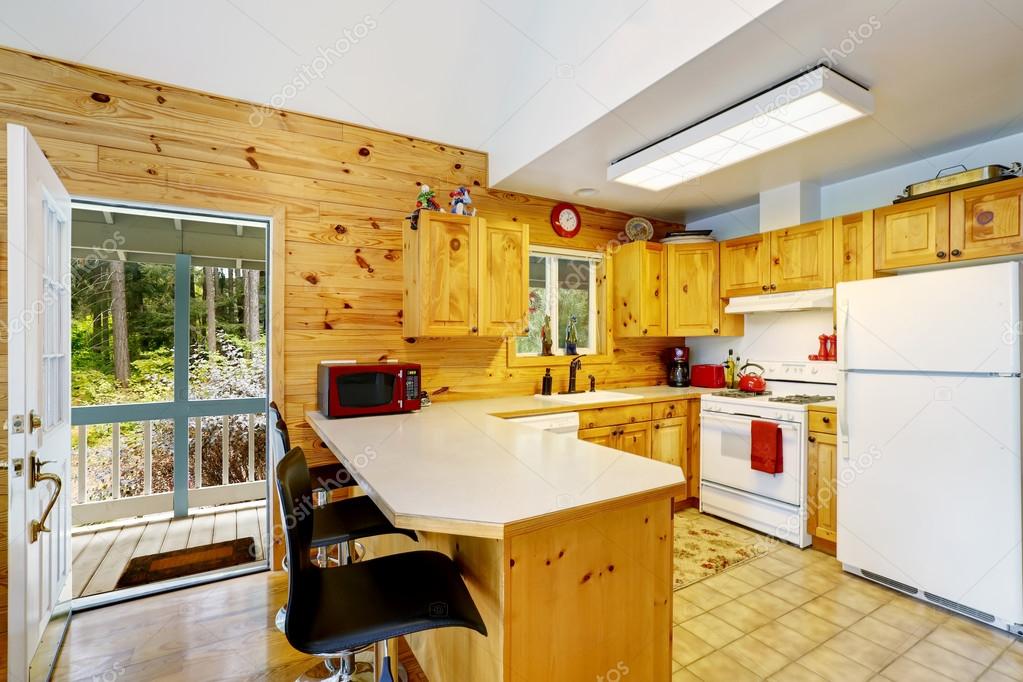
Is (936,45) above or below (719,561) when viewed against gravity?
above

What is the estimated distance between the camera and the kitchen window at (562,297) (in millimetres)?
3904

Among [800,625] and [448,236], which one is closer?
[800,625]

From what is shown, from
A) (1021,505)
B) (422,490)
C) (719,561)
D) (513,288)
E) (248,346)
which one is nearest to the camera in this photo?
(422,490)

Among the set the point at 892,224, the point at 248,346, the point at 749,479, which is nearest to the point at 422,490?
the point at 749,479

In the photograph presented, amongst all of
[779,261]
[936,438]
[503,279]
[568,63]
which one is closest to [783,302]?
[779,261]

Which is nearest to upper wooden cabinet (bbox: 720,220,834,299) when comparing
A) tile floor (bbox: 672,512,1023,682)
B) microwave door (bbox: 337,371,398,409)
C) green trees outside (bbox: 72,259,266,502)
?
tile floor (bbox: 672,512,1023,682)

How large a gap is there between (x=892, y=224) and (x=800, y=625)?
2331 mm

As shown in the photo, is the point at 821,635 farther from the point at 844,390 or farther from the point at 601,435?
the point at 601,435

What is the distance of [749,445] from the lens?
3311 millimetres

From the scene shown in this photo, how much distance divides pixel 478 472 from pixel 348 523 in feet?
2.12

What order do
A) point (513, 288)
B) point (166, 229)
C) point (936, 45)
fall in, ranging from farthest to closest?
point (166, 229) < point (513, 288) < point (936, 45)

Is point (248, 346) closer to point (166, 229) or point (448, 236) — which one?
point (166, 229)

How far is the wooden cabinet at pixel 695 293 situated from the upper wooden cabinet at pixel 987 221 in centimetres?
153

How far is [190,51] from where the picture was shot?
2.41 m
